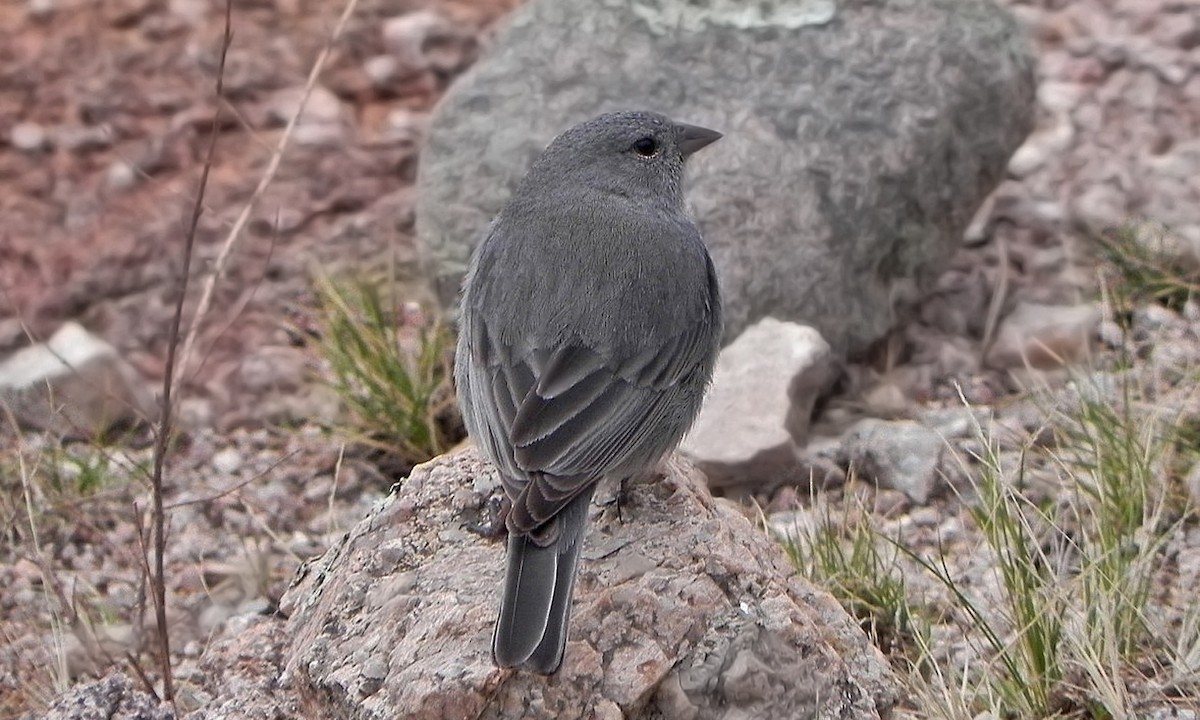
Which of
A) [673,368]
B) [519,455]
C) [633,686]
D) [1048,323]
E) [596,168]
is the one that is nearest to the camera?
[633,686]

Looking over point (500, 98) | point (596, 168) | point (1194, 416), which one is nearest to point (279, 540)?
point (596, 168)

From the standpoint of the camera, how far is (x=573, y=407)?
4055 mm

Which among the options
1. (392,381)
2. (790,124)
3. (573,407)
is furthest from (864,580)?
(790,124)

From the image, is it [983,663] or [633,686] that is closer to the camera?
[633,686]

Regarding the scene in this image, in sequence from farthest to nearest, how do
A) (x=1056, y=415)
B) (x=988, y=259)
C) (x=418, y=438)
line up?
(x=988, y=259) < (x=418, y=438) < (x=1056, y=415)

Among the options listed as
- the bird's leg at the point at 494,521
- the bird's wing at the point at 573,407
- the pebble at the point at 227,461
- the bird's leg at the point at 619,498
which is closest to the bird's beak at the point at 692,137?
the bird's wing at the point at 573,407

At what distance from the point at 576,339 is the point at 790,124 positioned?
2681 millimetres

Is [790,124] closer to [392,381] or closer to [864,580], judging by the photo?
[392,381]

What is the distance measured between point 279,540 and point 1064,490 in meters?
2.48

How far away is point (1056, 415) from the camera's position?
207 inches

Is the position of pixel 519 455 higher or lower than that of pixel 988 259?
higher

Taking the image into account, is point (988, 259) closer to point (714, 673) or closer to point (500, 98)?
point (500, 98)

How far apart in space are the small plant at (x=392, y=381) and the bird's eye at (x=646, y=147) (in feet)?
4.66

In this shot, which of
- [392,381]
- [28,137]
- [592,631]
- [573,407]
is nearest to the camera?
[592,631]
